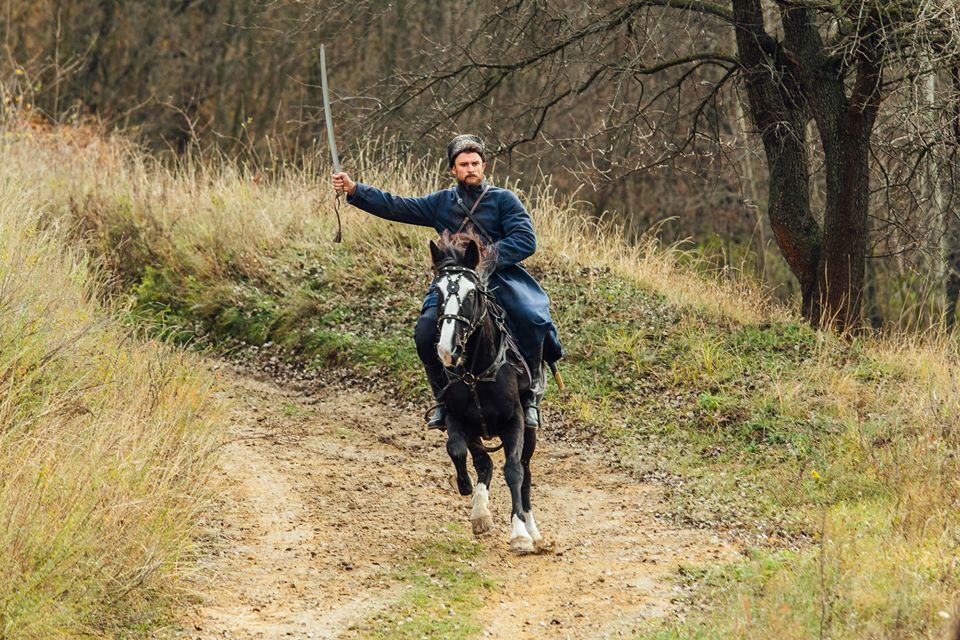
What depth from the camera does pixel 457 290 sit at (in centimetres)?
714

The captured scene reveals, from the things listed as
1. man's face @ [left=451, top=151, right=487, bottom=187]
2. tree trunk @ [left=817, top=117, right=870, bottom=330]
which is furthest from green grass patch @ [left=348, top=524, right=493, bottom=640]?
tree trunk @ [left=817, top=117, right=870, bottom=330]

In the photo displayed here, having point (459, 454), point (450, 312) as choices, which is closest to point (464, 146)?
point (450, 312)

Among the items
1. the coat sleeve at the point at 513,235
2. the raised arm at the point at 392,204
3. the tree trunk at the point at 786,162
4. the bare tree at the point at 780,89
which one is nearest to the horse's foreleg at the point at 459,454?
the coat sleeve at the point at 513,235

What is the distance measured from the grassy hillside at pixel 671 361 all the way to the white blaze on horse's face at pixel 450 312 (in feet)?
6.15

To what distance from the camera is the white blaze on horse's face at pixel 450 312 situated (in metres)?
6.89

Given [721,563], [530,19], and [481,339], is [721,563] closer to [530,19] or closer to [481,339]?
[481,339]

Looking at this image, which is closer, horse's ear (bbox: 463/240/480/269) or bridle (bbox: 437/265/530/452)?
bridle (bbox: 437/265/530/452)

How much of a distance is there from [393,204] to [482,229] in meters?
0.66

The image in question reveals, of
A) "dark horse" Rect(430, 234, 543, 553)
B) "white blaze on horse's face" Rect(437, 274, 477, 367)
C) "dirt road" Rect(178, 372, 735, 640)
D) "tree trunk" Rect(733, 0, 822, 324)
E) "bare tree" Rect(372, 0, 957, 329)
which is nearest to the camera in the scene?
"dirt road" Rect(178, 372, 735, 640)

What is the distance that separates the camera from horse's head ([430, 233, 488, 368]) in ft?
22.8

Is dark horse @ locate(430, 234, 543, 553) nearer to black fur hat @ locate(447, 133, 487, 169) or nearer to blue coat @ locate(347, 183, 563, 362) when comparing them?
blue coat @ locate(347, 183, 563, 362)

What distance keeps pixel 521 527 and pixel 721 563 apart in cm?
124

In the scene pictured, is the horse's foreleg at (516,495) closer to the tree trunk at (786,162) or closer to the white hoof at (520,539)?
the white hoof at (520,539)

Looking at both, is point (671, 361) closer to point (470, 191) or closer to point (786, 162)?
point (786, 162)
